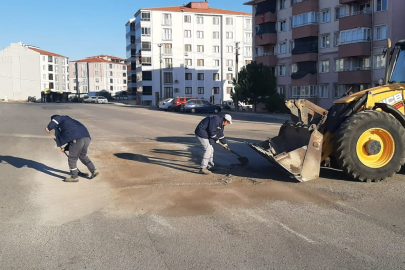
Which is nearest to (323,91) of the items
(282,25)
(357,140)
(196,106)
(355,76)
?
(355,76)

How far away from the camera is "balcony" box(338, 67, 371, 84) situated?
3938 centimetres

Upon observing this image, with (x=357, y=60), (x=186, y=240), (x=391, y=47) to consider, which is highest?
(x=357, y=60)

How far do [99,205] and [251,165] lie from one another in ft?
14.8

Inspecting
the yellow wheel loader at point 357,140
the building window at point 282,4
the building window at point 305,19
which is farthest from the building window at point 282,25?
the yellow wheel loader at point 357,140

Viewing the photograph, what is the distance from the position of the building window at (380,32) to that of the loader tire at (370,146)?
111 feet

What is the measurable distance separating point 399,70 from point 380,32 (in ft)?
107

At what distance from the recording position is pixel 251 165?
33.6 ft

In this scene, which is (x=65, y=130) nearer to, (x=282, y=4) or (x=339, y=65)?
(x=339, y=65)

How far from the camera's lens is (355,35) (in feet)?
131

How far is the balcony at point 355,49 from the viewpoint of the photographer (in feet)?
128

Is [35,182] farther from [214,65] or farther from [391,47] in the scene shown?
[214,65]

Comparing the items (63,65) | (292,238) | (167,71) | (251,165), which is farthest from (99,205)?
(63,65)

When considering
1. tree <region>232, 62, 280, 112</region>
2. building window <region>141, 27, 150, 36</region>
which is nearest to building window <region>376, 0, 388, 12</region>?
tree <region>232, 62, 280, 112</region>

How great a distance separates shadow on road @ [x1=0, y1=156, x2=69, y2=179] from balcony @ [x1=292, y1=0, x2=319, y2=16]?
4040cm
